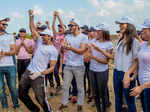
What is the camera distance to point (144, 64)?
9.14ft

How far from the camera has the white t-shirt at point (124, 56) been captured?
314 centimetres

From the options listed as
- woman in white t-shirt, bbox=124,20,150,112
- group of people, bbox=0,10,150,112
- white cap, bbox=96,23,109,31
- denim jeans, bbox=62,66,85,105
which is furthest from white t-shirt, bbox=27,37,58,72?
woman in white t-shirt, bbox=124,20,150,112

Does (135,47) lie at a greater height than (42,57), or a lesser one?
greater

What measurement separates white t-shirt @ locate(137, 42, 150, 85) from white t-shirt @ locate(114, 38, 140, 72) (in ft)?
1.03

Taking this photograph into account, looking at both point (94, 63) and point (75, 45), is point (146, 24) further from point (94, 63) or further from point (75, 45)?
point (75, 45)

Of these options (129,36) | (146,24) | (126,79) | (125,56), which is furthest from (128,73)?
(146,24)

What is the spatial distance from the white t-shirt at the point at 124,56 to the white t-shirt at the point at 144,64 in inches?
12.3

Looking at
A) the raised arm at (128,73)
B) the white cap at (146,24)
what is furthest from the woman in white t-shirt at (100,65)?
the white cap at (146,24)

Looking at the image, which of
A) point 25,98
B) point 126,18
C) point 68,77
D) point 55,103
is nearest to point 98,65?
point 68,77

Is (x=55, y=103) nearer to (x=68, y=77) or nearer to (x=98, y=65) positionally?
(x=68, y=77)

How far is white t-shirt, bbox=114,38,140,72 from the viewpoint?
3.14 m

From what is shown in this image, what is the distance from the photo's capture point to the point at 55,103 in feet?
17.8

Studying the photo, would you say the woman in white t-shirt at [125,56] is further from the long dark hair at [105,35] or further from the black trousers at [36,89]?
the black trousers at [36,89]

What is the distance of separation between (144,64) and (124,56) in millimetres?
509
